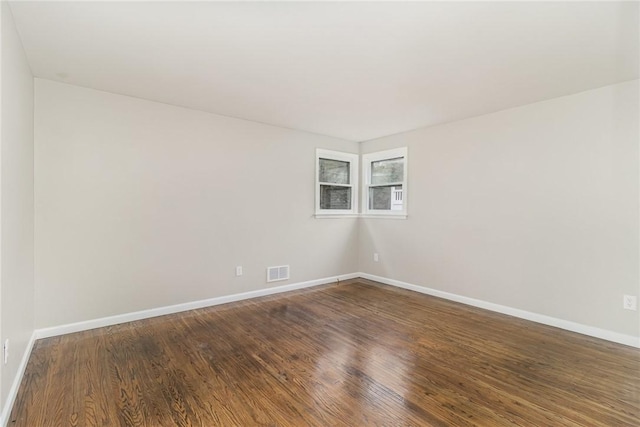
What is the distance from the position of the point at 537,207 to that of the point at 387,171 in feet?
7.41

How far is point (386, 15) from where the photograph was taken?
6.06 feet

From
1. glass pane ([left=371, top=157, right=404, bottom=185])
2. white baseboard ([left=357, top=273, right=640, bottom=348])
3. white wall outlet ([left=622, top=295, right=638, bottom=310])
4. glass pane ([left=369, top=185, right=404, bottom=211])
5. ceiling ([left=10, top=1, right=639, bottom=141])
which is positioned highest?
ceiling ([left=10, top=1, right=639, bottom=141])

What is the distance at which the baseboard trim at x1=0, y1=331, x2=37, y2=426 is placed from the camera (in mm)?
1654

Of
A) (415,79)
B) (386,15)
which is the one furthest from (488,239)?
(386,15)

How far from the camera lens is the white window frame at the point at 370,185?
461 centimetres

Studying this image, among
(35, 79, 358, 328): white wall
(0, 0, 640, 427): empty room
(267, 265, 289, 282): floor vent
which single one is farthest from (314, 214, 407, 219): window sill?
(267, 265, 289, 282): floor vent

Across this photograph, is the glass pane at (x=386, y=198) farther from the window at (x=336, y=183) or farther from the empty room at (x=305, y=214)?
the window at (x=336, y=183)

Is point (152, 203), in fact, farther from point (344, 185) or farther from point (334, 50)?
point (344, 185)

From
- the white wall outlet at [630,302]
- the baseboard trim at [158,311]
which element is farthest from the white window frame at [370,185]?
the white wall outlet at [630,302]

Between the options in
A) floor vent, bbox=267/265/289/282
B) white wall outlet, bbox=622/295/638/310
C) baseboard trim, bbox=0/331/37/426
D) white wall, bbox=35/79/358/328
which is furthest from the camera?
floor vent, bbox=267/265/289/282

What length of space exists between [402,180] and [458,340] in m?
2.61

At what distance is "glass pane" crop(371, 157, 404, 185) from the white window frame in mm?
71

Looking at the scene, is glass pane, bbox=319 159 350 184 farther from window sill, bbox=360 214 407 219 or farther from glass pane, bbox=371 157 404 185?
window sill, bbox=360 214 407 219

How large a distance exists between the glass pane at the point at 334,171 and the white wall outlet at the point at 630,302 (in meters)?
Result: 3.73
